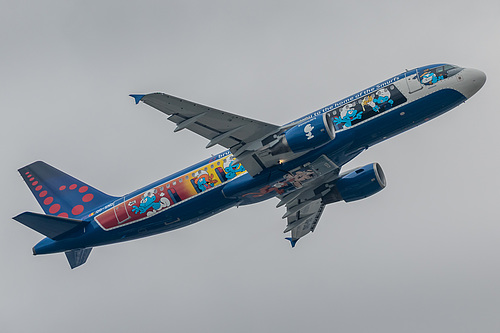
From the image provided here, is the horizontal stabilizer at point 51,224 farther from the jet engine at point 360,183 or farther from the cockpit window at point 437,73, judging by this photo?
the cockpit window at point 437,73

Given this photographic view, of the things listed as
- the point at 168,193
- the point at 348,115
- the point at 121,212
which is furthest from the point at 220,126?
the point at 121,212

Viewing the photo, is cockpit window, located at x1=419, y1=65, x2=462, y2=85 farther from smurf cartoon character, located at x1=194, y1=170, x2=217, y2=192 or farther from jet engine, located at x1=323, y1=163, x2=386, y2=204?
smurf cartoon character, located at x1=194, y1=170, x2=217, y2=192

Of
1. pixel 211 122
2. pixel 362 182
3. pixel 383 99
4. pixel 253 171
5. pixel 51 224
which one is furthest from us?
pixel 362 182

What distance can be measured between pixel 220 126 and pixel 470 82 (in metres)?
16.7

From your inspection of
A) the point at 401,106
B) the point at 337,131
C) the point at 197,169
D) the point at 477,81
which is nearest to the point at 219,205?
the point at 197,169

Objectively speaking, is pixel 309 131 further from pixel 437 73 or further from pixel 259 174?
pixel 437 73

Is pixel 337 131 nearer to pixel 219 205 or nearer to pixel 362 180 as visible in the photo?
pixel 362 180

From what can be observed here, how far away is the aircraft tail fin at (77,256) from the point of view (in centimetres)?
5275

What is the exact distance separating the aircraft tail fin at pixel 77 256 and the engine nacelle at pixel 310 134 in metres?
18.8

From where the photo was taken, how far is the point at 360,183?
5122 cm

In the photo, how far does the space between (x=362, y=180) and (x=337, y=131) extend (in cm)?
690

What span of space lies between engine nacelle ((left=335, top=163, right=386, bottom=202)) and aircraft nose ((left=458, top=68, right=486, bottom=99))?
30.2ft

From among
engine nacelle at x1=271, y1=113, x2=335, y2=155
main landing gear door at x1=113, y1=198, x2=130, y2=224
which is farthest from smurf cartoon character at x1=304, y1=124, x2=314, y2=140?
main landing gear door at x1=113, y1=198, x2=130, y2=224

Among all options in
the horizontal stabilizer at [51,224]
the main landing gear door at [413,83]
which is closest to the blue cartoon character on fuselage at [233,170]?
the horizontal stabilizer at [51,224]
